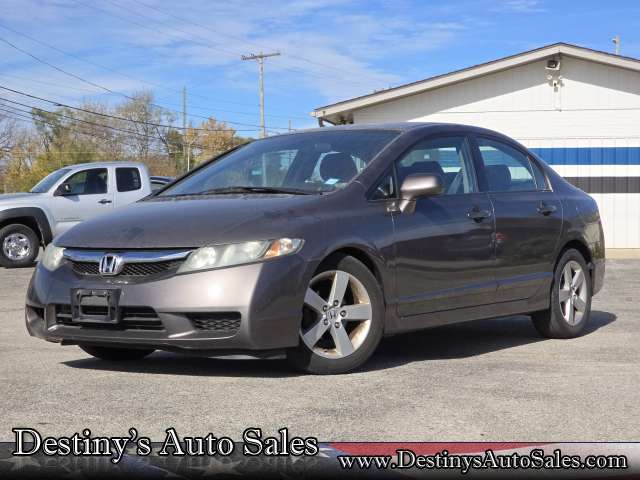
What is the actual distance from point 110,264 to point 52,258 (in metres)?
0.58

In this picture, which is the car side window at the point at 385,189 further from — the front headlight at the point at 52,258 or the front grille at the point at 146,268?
the front headlight at the point at 52,258

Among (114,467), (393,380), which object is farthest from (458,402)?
(114,467)

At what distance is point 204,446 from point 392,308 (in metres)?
2.49

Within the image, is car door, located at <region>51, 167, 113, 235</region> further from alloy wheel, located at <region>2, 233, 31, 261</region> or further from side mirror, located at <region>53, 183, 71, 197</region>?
alloy wheel, located at <region>2, 233, 31, 261</region>

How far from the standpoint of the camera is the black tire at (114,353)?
665 centimetres

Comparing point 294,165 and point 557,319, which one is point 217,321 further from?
point 557,319

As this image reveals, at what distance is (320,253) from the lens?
5945mm

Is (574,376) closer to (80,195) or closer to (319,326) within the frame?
(319,326)

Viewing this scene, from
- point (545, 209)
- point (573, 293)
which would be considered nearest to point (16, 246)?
point (573, 293)

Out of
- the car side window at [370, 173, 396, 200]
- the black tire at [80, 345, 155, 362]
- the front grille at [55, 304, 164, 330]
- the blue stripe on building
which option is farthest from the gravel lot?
the blue stripe on building

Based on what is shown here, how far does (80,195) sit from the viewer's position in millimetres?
18281

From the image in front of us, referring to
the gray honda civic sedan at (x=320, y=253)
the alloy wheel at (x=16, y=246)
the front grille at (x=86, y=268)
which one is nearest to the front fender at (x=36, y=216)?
the alloy wheel at (x=16, y=246)

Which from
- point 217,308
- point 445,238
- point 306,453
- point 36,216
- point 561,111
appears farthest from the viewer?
point 561,111

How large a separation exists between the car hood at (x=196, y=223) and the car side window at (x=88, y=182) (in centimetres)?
1209
